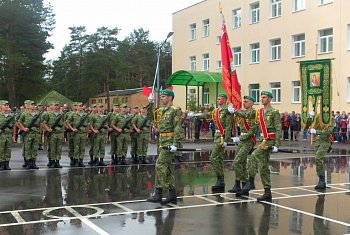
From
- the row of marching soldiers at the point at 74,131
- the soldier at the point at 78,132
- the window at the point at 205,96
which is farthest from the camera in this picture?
the window at the point at 205,96

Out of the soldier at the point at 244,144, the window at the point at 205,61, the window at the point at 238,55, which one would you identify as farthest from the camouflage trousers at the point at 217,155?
the window at the point at 205,61

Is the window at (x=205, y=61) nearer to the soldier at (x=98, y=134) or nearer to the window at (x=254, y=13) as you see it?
the window at (x=254, y=13)

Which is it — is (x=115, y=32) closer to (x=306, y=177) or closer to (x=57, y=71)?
(x=57, y=71)

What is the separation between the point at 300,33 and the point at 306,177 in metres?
22.2

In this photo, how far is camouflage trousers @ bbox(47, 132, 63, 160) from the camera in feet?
45.9

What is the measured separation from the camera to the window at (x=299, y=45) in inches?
1291

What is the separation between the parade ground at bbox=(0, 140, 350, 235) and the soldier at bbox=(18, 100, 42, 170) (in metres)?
0.46

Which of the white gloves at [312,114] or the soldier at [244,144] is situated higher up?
the white gloves at [312,114]

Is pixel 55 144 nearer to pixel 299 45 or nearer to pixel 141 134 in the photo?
pixel 141 134

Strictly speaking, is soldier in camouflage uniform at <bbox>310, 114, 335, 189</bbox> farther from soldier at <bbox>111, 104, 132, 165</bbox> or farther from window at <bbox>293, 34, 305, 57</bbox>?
window at <bbox>293, 34, 305, 57</bbox>

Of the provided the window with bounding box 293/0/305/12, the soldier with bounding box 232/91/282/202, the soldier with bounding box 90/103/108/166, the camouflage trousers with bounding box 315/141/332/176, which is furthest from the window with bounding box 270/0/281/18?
the soldier with bounding box 232/91/282/202

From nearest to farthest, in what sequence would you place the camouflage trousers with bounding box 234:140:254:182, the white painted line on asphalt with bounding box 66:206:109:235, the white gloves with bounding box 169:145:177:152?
1. the white painted line on asphalt with bounding box 66:206:109:235
2. the white gloves with bounding box 169:145:177:152
3. the camouflage trousers with bounding box 234:140:254:182

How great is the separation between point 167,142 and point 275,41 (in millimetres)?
28348

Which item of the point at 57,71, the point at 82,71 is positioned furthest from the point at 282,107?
the point at 57,71
